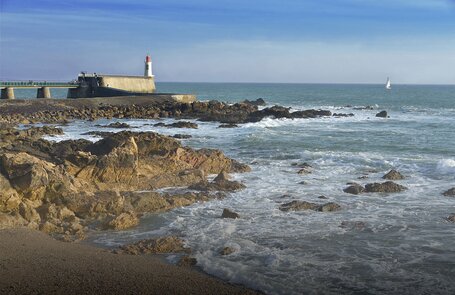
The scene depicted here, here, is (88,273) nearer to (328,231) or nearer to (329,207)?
(328,231)

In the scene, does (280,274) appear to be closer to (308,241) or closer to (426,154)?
(308,241)

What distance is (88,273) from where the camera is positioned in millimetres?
7398

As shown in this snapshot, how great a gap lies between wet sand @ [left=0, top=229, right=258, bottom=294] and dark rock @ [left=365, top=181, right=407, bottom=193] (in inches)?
275

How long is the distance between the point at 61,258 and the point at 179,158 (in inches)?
295

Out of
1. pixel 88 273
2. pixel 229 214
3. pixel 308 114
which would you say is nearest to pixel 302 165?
pixel 229 214

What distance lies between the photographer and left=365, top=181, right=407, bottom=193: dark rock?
1333 cm

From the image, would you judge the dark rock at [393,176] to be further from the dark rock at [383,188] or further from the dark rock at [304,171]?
the dark rock at [304,171]

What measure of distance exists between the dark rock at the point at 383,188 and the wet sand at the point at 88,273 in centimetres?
698

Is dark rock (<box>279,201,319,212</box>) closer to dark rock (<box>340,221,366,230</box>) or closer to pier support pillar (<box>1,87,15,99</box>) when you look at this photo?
dark rock (<box>340,221,366,230</box>)

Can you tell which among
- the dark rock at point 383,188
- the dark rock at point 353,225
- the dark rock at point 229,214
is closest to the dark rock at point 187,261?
the dark rock at point 229,214

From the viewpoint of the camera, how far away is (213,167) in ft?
51.6

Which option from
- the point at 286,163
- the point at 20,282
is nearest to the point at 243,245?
the point at 20,282

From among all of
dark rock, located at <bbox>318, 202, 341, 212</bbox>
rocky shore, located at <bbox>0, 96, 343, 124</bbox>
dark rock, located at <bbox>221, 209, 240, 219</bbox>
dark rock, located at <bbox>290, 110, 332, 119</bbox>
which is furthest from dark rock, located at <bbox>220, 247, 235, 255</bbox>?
dark rock, located at <bbox>290, 110, 332, 119</bbox>

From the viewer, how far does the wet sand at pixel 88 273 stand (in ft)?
22.7
